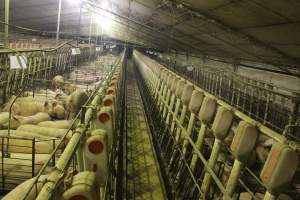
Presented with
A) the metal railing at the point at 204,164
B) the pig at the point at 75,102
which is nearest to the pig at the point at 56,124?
the pig at the point at 75,102

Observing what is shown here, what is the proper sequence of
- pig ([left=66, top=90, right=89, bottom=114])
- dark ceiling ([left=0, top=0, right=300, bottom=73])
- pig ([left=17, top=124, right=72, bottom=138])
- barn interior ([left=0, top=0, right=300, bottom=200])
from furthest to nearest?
1. dark ceiling ([left=0, top=0, right=300, bottom=73])
2. pig ([left=66, top=90, right=89, bottom=114])
3. pig ([left=17, top=124, right=72, bottom=138])
4. barn interior ([left=0, top=0, right=300, bottom=200])

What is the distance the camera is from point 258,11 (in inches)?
242

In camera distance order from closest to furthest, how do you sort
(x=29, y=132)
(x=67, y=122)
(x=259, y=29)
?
1. (x=29, y=132)
2. (x=67, y=122)
3. (x=259, y=29)

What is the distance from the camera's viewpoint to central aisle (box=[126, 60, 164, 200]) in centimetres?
445

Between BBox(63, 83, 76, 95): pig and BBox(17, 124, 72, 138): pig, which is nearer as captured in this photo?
BBox(17, 124, 72, 138): pig

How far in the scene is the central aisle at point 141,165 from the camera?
14.6ft

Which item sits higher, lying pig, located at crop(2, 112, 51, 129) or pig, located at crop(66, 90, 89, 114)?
pig, located at crop(66, 90, 89, 114)

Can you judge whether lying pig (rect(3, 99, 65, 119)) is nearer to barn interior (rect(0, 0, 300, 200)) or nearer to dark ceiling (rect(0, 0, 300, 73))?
barn interior (rect(0, 0, 300, 200))

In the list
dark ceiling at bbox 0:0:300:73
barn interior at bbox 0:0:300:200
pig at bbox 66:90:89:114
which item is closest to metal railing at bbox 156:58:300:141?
barn interior at bbox 0:0:300:200

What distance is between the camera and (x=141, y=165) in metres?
5.38

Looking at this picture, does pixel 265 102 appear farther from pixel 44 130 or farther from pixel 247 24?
pixel 44 130

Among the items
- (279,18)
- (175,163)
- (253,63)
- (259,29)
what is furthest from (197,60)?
(175,163)

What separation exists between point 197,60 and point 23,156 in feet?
53.2

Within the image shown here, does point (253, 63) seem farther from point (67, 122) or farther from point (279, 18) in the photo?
point (67, 122)
